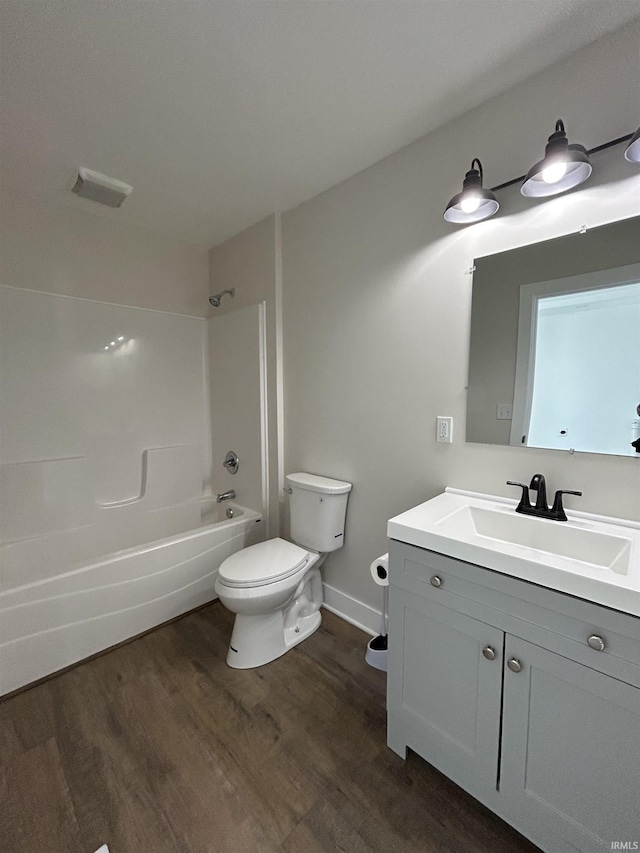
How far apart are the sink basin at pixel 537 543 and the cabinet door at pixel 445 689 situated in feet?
0.70

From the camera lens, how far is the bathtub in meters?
1.55

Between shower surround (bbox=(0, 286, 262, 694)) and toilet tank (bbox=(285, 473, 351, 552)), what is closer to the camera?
shower surround (bbox=(0, 286, 262, 694))

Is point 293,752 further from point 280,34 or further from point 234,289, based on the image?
point 234,289

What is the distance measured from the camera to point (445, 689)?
1.09 metres

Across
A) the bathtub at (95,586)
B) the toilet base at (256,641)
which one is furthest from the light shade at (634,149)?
the bathtub at (95,586)

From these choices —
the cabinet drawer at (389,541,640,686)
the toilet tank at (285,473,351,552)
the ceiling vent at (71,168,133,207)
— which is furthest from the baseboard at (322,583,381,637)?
the ceiling vent at (71,168,133,207)

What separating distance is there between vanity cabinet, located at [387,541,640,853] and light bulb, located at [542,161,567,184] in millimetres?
1247

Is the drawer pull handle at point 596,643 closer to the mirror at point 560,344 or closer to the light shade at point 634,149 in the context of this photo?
the mirror at point 560,344

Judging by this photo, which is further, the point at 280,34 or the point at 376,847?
the point at 280,34

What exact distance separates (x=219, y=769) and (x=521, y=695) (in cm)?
106

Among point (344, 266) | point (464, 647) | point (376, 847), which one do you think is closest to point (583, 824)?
point (464, 647)

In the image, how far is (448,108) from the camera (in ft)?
4.62

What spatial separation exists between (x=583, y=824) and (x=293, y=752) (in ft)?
2.90

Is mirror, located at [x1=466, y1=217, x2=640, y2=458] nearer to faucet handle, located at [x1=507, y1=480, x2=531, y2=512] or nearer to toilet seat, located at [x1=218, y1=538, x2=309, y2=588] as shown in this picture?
faucet handle, located at [x1=507, y1=480, x2=531, y2=512]
